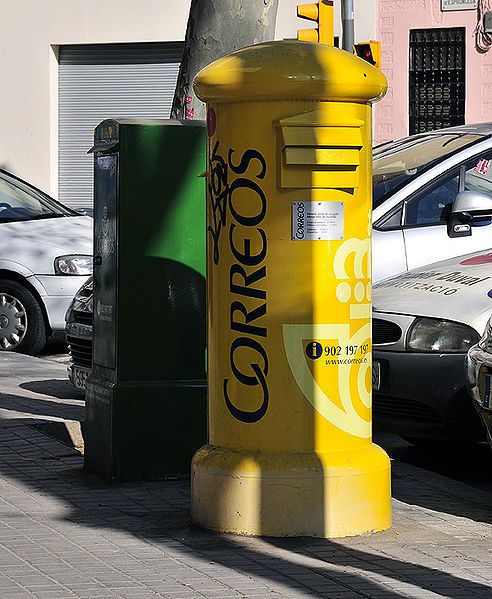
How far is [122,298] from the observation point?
6.39m

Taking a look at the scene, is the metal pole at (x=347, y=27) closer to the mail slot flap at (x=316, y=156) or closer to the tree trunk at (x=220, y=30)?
the tree trunk at (x=220, y=30)

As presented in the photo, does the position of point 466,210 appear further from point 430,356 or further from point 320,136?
point 320,136

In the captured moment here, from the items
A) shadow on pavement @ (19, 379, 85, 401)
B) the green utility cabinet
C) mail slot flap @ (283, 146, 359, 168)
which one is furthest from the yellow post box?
shadow on pavement @ (19, 379, 85, 401)

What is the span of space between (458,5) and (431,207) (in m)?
12.4

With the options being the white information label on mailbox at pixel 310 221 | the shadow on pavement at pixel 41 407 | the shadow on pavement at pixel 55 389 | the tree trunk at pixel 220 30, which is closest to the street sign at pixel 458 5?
the shadow on pavement at pixel 55 389

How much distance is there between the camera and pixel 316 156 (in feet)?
17.5

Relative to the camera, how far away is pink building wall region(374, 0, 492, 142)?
20078 millimetres

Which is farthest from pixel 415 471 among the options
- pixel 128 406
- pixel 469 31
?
pixel 469 31

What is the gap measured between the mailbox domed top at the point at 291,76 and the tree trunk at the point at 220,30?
7.91ft

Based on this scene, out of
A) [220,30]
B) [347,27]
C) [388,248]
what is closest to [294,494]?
[388,248]

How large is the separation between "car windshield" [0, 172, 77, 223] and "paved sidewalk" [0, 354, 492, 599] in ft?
19.6

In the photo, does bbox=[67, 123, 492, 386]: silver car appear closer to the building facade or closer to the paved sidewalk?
the paved sidewalk

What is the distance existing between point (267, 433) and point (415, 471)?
185 cm

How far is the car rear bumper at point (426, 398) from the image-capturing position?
652 centimetres
